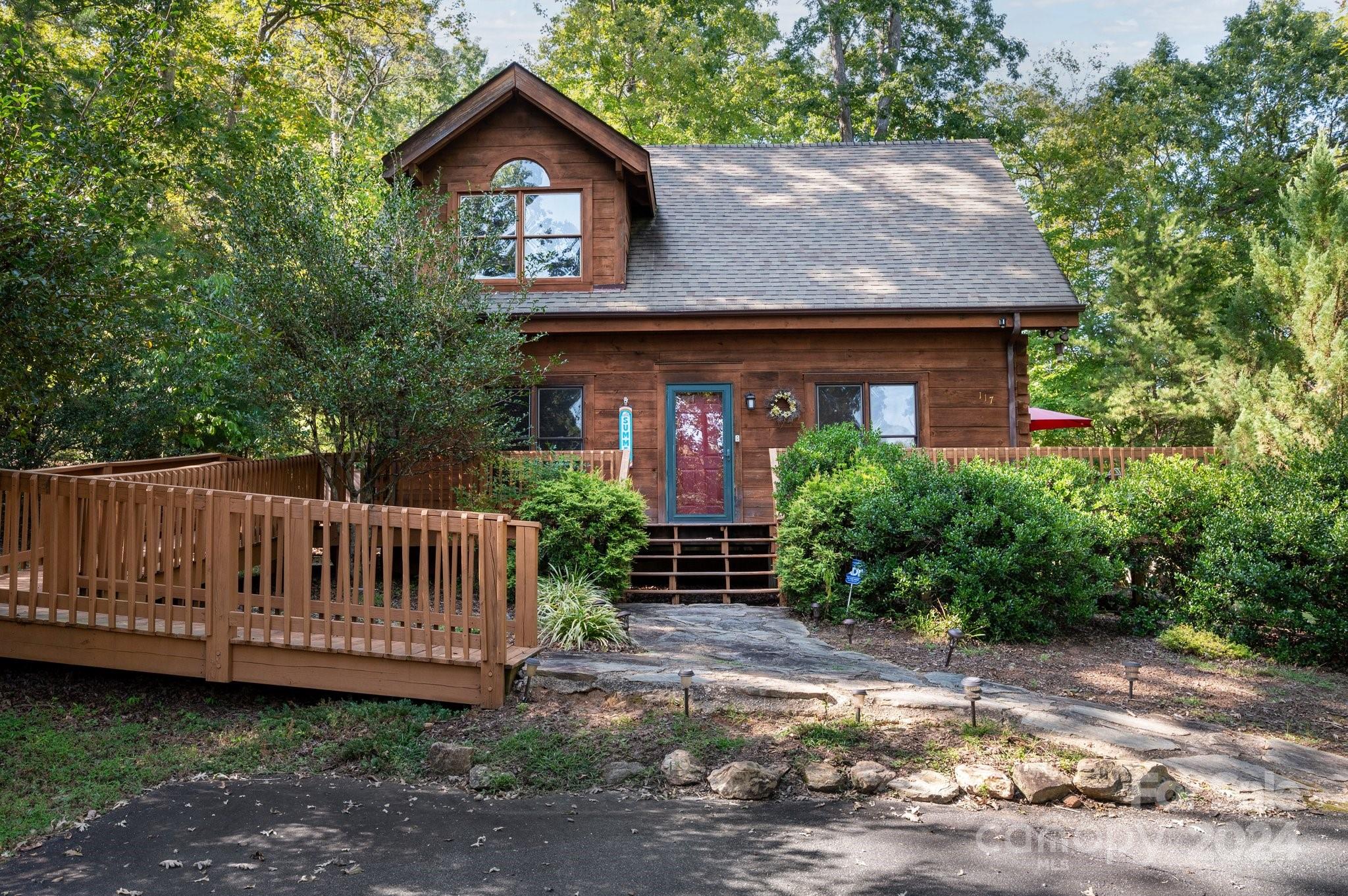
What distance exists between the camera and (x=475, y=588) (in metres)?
9.59

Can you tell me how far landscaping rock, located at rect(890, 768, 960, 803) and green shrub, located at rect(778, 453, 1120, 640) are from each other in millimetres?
3140

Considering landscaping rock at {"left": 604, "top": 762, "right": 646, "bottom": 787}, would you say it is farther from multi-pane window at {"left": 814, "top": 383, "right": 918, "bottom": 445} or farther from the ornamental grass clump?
multi-pane window at {"left": 814, "top": 383, "right": 918, "bottom": 445}

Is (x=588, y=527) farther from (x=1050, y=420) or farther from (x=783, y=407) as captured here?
(x=1050, y=420)

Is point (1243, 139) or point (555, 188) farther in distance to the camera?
point (1243, 139)

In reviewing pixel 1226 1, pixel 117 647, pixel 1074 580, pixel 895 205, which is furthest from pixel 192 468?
pixel 1226 1

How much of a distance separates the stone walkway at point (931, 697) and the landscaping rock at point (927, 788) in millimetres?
769

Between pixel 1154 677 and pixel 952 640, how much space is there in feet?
5.24

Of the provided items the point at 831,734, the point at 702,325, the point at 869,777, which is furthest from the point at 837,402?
the point at 869,777

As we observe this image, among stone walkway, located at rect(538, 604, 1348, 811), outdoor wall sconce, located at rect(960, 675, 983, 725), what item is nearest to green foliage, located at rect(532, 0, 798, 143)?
stone walkway, located at rect(538, 604, 1348, 811)

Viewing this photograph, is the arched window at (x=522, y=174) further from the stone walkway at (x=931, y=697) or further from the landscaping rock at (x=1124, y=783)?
the landscaping rock at (x=1124, y=783)

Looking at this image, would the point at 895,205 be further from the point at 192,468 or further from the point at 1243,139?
the point at 1243,139

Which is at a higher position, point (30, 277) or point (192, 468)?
point (30, 277)

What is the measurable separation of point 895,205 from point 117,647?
12248 mm

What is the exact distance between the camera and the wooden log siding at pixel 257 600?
5.71 m
